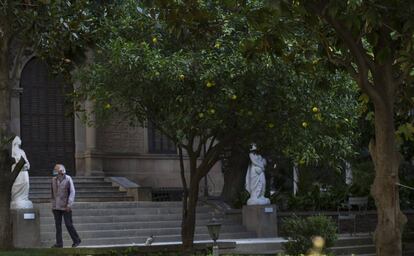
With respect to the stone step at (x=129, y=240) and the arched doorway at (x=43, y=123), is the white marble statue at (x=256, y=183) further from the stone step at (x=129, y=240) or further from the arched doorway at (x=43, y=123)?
the arched doorway at (x=43, y=123)

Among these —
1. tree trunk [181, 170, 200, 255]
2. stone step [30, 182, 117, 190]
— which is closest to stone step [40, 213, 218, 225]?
stone step [30, 182, 117, 190]

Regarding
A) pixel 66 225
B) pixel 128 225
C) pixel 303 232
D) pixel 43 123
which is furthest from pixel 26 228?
pixel 43 123

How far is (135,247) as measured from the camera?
14.0 meters

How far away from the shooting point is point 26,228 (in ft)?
51.9

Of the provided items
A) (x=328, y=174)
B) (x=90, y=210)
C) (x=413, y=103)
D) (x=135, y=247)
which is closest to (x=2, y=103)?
(x=135, y=247)

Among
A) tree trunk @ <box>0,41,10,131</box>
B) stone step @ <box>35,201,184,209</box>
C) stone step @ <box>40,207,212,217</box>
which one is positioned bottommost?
stone step @ <box>40,207,212,217</box>

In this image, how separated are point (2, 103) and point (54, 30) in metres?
1.77

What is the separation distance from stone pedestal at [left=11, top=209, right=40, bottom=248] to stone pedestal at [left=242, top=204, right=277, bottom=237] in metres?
5.94

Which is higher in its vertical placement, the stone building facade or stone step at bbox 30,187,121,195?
the stone building facade

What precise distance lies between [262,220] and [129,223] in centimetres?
348

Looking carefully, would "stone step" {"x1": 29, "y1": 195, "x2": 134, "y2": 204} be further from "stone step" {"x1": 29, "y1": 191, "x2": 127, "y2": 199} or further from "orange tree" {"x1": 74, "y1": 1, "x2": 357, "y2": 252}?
"orange tree" {"x1": 74, "y1": 1, "x2": 357, "y2": 252}

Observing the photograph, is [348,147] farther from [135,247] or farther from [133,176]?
[133,176]

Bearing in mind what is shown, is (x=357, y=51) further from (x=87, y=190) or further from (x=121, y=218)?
(x=87, y=190)

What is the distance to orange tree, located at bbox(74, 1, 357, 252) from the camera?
12.0 m
